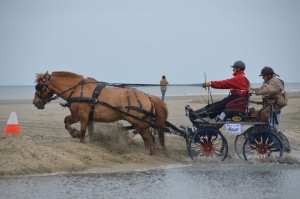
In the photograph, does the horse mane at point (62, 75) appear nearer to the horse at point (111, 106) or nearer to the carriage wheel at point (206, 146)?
the horse at point (111, 106)

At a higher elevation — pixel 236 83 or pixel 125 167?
pixel 236 83

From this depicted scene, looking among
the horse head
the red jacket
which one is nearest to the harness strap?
the horse head

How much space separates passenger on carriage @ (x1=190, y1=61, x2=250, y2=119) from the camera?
12.1 meters

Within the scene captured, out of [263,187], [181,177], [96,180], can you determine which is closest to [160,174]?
[181,177]

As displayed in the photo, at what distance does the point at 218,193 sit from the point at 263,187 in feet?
2.98

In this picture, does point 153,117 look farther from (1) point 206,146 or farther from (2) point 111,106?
(1) point 206,146

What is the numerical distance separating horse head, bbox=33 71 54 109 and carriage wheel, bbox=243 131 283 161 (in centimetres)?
478

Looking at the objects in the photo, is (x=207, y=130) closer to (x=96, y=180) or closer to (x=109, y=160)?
(x=109, y=160)

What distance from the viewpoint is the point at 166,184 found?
31.7ft

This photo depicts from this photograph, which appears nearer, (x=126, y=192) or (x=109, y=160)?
(x=126, y=192)

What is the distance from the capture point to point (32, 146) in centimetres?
1130

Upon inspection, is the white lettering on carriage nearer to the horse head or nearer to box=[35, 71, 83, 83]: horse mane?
box=[35, 71, 83, 83]: horse mane

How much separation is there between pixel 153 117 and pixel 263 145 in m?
2.54

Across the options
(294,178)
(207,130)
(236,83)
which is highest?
(236,83)
